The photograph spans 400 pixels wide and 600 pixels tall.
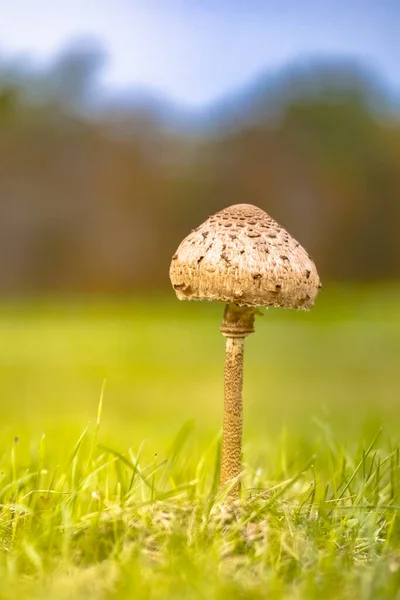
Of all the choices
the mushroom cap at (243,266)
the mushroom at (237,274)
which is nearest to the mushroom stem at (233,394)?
the mushroom at (237,274)

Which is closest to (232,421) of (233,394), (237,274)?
(233,394)

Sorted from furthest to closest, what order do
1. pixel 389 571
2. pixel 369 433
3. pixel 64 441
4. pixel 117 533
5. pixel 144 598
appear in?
1. pixel 64 441
2. pixel 369 433
3. pixel 117 533
4. pixel 389 571
5. pixel 144 598

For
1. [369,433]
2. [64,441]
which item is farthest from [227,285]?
[64,441]

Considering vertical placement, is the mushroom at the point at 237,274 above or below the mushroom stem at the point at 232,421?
above

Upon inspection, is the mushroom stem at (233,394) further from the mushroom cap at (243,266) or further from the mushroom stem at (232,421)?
the mushroom cap at (243,266)

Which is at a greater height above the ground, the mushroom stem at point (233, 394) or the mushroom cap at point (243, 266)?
the mushroom cap at point (243, 266)

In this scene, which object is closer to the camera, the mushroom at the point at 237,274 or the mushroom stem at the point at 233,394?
the mushroom at the point at 237,274

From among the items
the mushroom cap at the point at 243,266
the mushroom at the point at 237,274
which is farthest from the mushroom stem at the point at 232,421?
the mushroom cap at the point at 243,266

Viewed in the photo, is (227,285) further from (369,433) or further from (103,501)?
(369,433)
